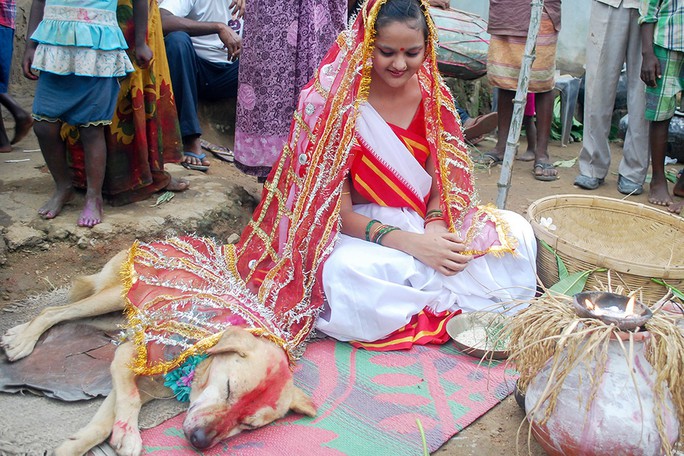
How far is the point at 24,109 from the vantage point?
203 inches

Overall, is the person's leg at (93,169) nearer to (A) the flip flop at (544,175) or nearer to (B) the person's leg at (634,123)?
(A) the flip flop at (544,175)

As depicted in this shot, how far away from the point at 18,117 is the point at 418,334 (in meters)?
3.49

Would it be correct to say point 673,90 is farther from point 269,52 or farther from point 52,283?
point 52,283

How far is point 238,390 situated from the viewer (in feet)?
7.61

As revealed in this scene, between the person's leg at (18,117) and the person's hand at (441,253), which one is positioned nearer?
the person's hand at (441,253)

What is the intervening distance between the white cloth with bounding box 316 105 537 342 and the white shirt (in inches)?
102

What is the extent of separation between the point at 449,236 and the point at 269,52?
70.6 inches

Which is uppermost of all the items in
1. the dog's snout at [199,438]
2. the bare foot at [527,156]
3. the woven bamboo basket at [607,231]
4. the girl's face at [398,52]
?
the girl's face at [398,52]

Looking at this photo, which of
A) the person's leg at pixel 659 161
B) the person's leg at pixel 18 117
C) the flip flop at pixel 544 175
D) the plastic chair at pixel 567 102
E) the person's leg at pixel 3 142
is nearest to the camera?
the person's leg at pixel 3 142

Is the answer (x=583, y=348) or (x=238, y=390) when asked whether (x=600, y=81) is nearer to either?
(x=583, y=348)

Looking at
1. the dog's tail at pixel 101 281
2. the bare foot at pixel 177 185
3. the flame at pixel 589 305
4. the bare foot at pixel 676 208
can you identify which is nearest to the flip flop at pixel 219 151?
the bare foot at pixel 177 185

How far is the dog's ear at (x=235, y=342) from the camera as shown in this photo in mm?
2387

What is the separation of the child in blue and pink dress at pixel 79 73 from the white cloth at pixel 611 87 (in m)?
3.66

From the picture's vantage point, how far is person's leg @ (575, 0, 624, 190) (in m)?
5.41
